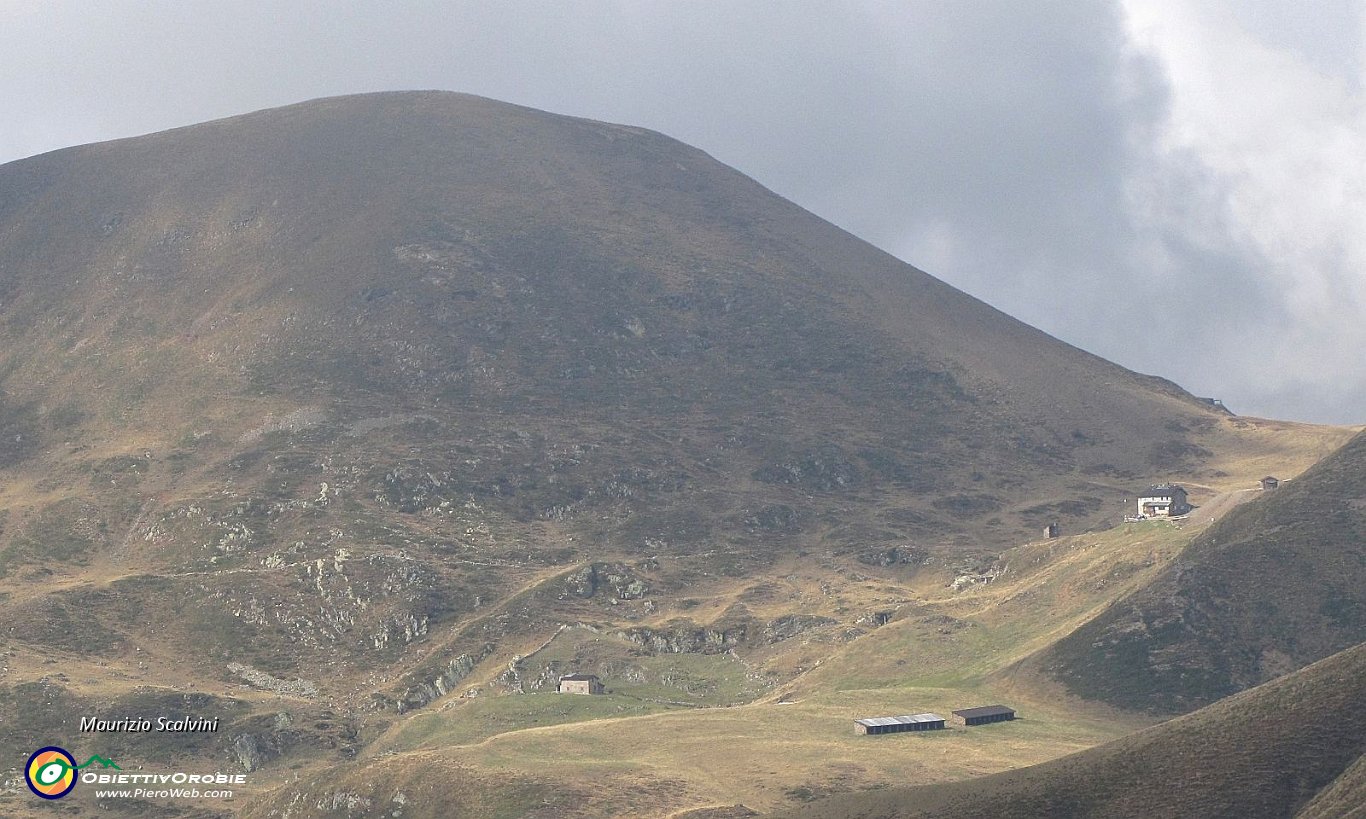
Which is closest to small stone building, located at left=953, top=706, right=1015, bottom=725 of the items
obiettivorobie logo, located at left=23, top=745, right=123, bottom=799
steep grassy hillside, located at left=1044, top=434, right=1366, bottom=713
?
steep grassy hillside, located at left=1044, top=434, right=1366, bottom=713

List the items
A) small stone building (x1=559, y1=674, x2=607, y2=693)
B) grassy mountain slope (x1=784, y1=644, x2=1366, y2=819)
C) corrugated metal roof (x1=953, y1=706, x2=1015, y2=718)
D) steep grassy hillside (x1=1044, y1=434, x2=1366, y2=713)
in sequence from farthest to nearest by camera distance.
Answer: small stone building (x1=559, y1=674, x2=607, y2=693)
steep grassy hillside (x1=1044, y1=434, x2=1366, y2=713)
corrugated metal roof (x1=953, y1=706, x2=1015, y2=718)
grassy mountain slope (x1=784, y1=644, x2=1366, y2=819)

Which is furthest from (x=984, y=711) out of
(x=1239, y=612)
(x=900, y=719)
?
(x=1239, y=612)

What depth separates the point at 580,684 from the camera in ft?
584

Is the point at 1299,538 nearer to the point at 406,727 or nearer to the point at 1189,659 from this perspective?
the point at 1189,659

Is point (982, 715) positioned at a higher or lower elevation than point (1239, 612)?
lower

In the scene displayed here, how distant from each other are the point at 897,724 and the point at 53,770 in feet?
287

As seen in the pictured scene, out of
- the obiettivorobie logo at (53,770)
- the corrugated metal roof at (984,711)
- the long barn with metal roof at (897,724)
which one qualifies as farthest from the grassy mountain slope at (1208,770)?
the obiettivorobie logo at (53,770)

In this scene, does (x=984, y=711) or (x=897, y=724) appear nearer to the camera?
(x=897, y=724)

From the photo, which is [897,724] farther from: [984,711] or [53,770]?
[53,770]

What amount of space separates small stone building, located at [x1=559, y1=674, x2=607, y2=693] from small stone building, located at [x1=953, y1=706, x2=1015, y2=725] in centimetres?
4438

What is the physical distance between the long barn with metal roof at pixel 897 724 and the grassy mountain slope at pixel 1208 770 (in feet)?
120

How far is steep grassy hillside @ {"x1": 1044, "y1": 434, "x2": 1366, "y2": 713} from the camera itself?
162m

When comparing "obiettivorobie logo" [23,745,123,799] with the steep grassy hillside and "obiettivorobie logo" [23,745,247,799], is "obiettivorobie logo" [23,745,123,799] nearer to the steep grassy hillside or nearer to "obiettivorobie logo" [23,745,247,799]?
"obiettivorobie logo" [23,745,247,799]

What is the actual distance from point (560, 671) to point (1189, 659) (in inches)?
2821
